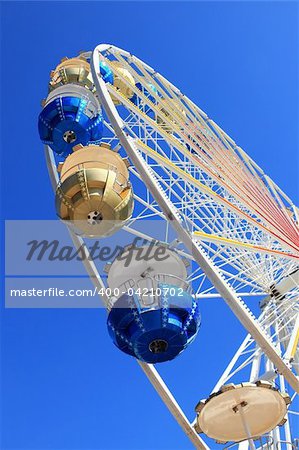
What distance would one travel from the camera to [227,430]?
1126 cm

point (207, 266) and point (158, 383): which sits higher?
point (158, 383)

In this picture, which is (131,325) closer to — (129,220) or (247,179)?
(129,220)

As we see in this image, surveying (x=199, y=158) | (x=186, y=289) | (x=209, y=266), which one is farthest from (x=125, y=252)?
(x=199, y=158)

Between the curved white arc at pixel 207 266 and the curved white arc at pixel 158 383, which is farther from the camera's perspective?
the curved white arc at pixel 158 383

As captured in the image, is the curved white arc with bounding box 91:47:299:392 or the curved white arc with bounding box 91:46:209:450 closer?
the curved white arc with bounding box 91:47:299:392

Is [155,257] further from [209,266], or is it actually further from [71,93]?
[71,93]

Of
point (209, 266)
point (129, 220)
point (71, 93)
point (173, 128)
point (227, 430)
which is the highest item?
point (71, 93)

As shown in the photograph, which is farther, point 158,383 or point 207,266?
point 158,383

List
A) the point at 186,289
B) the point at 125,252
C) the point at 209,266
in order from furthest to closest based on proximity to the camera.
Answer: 1. the point at 125,252
2. the point at 186,289
3. the point at 209,266

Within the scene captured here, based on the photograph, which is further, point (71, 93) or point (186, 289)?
point (71, 93)

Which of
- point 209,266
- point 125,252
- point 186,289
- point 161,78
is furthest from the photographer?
point 161,78

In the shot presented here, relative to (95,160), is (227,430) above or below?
below

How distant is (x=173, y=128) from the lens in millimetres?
15375

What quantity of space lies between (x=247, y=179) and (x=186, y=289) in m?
3.96
